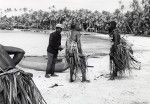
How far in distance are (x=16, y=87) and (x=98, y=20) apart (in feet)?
354

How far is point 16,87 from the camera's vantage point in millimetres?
3092

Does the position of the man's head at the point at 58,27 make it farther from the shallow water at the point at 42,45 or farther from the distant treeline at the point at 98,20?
the shallow water at the point at 42,45

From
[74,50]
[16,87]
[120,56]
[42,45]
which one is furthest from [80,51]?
[42,45]

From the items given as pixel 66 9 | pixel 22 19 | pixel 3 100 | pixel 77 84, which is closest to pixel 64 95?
pixel 77 84

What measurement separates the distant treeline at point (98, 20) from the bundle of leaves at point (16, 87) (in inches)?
252

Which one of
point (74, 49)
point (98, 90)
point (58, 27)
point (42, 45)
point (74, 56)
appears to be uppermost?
point (58, 27)

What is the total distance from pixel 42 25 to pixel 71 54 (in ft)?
499

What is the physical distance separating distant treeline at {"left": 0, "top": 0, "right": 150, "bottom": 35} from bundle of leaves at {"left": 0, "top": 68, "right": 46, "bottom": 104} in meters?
6.41

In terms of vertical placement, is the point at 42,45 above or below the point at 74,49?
below

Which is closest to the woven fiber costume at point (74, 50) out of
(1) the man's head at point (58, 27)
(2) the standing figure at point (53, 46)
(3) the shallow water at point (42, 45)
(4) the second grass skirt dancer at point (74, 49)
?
(4) the second grass skirt dancer at point (74, 49)

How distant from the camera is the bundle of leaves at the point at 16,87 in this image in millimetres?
3039

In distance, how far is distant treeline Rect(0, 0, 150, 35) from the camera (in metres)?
66.8

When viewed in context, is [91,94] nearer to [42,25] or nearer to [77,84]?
[77,84]

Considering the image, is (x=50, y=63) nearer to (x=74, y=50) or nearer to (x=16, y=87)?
(x=74, y=50)
